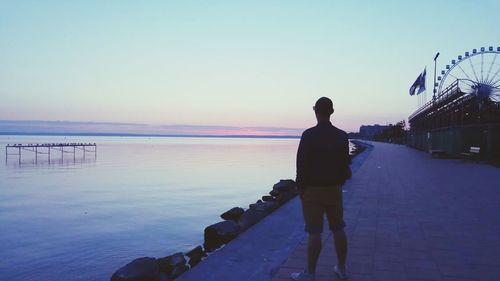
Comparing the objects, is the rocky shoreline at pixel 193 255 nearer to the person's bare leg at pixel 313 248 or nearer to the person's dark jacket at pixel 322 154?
the person's bare leg at pixel 313 248

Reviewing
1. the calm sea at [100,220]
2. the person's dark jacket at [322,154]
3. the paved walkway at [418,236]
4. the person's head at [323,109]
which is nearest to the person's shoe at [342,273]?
the paved walkway at [418,236]

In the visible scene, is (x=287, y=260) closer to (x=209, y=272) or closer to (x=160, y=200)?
(x=209, y=272)

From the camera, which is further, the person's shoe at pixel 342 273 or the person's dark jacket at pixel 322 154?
the person's shoe at pixel 342 273

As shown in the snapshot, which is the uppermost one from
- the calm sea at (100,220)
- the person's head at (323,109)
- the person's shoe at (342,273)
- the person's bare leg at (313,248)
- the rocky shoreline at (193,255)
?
the person's head at (323,109)

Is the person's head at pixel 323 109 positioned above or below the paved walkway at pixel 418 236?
above

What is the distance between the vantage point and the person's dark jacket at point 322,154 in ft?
13.8

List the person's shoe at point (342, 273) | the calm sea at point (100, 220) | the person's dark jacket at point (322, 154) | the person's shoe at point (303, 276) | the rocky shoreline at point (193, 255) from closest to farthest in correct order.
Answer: the person's dark jacket at point (322, 154)
the person's shoe at point (303, 276)
the person's shoe at point (342, 273)
the rocky shoreline at point (193, 255)
the calm sea at point (100, 220)

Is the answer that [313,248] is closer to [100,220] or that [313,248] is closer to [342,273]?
[342,273]

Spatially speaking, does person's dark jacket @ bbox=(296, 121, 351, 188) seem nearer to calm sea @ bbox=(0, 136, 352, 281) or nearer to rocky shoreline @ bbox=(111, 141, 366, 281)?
rocky shoreline @ bbox=(111, 141, 366, 281)

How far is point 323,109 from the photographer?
4285 millimetres

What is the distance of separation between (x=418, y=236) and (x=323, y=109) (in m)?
3.41

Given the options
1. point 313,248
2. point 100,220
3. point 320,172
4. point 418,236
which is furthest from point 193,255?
point 100,220

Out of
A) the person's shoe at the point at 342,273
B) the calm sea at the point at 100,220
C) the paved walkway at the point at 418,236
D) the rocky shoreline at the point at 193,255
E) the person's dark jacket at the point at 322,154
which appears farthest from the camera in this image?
the calm sea at the point at 100,220

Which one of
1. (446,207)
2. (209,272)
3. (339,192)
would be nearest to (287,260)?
(209,272)
